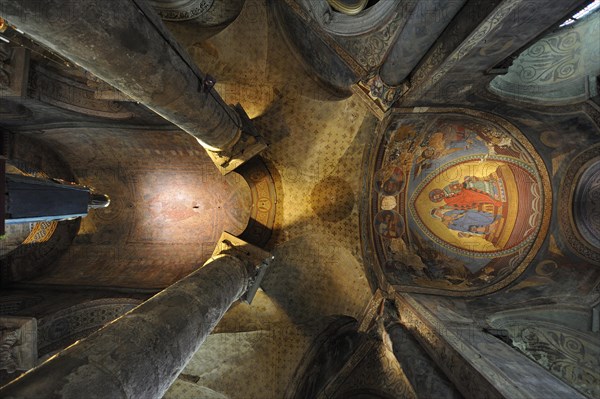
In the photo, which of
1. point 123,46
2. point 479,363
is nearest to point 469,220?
point 479,363

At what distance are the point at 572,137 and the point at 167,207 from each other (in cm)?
1003

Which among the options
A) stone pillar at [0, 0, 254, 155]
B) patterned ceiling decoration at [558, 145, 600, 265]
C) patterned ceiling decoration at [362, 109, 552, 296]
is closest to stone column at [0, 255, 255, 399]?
stone pillar at [0, 0, 254, 155]

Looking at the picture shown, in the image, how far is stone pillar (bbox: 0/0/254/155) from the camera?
225cm

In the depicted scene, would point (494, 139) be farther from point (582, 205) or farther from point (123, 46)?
point (123, 46)

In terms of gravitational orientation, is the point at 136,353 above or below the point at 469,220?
below

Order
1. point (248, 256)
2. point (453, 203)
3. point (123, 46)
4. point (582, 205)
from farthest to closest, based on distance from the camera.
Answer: point (453, 203) → point (248, 256) → point (582, 205) → point (123, 46)

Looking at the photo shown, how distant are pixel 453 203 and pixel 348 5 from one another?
5.26 meters

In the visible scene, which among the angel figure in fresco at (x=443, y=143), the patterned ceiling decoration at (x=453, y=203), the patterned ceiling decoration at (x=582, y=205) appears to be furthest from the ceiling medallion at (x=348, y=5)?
the patterned ceiling decoration at (x=582, y=205)

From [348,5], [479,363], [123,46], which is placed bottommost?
[479,363]

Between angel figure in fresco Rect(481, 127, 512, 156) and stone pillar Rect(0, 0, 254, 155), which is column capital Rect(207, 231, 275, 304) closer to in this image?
stone pillar Rect(0, 0, 254, 155)

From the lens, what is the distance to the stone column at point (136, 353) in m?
2.25

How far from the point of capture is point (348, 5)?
614 centimetres

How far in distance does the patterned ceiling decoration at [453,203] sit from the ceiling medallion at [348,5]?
2.24 metres

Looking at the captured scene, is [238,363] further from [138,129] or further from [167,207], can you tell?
[138,129]
